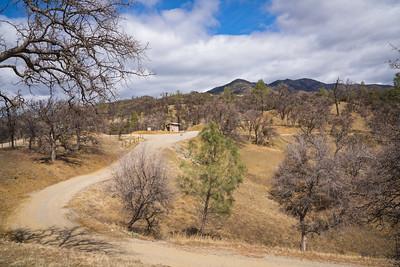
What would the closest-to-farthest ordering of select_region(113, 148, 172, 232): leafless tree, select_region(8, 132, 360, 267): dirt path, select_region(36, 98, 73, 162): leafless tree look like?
select_region(8, 132, 360, 267): dirt path, select_region(113, 148, 172, 232): leafless tree, select_region(36, 98, 73, 162): leafless tree

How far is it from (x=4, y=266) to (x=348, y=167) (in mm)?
37519

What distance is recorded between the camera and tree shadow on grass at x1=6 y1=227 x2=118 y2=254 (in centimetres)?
1291

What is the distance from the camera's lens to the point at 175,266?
1129 cm

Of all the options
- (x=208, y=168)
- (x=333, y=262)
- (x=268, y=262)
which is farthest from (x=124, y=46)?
(x=208, y=168)

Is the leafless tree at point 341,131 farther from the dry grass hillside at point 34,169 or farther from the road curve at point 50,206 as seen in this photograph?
the road curve at point 50,206

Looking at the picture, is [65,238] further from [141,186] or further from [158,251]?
[141,186]

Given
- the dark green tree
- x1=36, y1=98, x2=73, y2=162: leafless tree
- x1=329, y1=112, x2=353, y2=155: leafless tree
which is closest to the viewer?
x1=36, y1=98, x2=73, y2=162: leafless tree

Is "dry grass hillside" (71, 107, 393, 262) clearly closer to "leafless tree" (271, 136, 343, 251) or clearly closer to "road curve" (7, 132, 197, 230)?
"road curve" (7, 132, 197, 230)

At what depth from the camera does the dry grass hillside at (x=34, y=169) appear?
25.1 meters

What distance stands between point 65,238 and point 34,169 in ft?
70.2

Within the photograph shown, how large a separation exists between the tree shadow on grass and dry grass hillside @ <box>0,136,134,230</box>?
3319 millimetres

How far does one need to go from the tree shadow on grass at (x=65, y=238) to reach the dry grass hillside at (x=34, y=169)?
3319 mm

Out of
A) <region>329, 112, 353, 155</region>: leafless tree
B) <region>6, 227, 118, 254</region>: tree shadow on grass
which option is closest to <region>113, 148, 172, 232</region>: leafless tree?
<region>6, 227, 118, 254</region>: tree shadow on grass

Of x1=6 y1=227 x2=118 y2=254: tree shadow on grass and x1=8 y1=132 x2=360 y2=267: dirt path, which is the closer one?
x1=8 y1=132 x2=360 y2=267: dirt path
